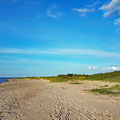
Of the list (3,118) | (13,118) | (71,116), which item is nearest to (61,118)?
(71,116)

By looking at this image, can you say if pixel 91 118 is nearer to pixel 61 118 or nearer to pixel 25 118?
pixel 61 118

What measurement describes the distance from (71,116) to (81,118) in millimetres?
674

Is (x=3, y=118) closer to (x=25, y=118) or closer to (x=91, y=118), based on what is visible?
(x=25, y=118)

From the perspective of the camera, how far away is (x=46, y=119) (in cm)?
752

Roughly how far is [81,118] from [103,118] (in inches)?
48.3

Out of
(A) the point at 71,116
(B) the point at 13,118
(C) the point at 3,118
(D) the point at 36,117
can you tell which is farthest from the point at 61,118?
(C) the point at 3,118

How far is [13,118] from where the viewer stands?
7715mm

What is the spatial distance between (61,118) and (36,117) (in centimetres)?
145

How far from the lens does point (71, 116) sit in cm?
812

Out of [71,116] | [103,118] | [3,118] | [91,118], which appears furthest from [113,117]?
[3,118]

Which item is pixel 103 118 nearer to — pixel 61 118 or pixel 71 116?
pixel 71 116

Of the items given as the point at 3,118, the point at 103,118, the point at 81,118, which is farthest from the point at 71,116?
the point at 3,118

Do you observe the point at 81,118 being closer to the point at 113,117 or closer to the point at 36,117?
the point at 113,117

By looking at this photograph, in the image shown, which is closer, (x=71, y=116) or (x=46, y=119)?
(x=46, y=119)
